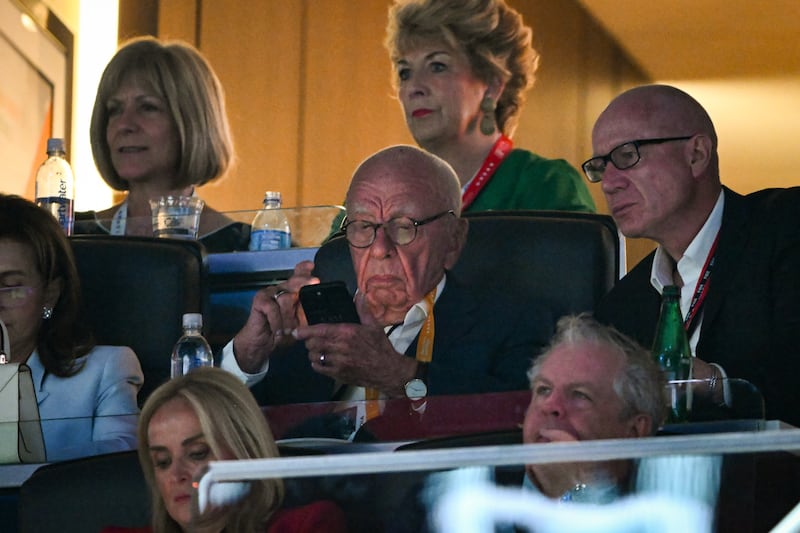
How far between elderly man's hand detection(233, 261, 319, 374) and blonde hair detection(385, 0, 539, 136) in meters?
1.06

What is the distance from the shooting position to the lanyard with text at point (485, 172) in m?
3.17

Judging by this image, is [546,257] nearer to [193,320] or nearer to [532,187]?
[193,320]

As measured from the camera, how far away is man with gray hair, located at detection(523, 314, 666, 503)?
1207 millimetres

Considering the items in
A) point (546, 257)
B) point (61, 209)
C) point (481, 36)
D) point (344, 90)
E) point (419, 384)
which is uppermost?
point (344, 90)

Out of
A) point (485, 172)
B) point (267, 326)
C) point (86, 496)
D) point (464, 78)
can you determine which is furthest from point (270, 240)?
point (86, 496)

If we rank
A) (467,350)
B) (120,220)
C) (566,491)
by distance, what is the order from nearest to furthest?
(566,491) < (467,350) < (120,220)

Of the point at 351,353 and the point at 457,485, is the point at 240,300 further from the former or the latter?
the point at 457,485

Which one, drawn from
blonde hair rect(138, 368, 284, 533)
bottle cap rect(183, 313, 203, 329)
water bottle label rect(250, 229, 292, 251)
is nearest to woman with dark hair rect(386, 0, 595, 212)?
water bottle label rect(250, 229, 292, 251)

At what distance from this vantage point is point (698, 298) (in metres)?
2.25

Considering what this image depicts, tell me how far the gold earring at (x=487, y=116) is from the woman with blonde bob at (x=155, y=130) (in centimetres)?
59

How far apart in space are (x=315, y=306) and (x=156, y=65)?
1.02 m

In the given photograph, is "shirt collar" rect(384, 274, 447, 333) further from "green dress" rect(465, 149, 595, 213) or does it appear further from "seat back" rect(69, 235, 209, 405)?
"green dress" rect(465, 149, 595, 213)

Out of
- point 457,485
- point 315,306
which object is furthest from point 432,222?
point 457,485

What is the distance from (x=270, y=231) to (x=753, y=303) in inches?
40.9
